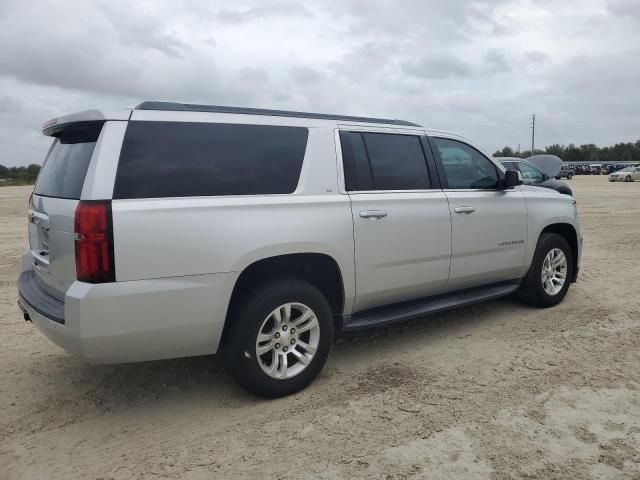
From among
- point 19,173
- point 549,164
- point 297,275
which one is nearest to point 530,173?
point 549,164

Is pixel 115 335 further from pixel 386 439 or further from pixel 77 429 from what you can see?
pixel 386 439

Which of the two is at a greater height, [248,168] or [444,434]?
[248,168]

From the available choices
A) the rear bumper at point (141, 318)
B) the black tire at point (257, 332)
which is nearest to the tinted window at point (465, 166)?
the black tire at point (257, 332)

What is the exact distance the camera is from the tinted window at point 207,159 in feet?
10.3

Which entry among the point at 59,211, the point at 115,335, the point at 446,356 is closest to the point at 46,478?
the point at 115,335

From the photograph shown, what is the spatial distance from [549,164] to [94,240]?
14073 millimetres

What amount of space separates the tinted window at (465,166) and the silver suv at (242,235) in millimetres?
29

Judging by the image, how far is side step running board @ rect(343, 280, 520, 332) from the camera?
4.12m

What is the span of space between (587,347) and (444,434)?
203 centimetres

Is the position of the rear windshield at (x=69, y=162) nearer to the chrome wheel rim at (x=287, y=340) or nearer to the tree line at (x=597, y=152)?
the chrome wheel rim at (x=287, y=340)

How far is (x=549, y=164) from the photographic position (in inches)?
580

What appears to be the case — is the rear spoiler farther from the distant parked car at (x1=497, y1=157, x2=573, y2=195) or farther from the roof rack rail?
the distant parked car at (x1=497, y1=157, x2=573, y2=195)

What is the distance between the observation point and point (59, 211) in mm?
3262

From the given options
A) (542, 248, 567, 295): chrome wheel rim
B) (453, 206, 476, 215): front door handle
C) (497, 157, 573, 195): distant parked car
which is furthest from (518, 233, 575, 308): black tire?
(497, 157, 573, 195): distant parked car
